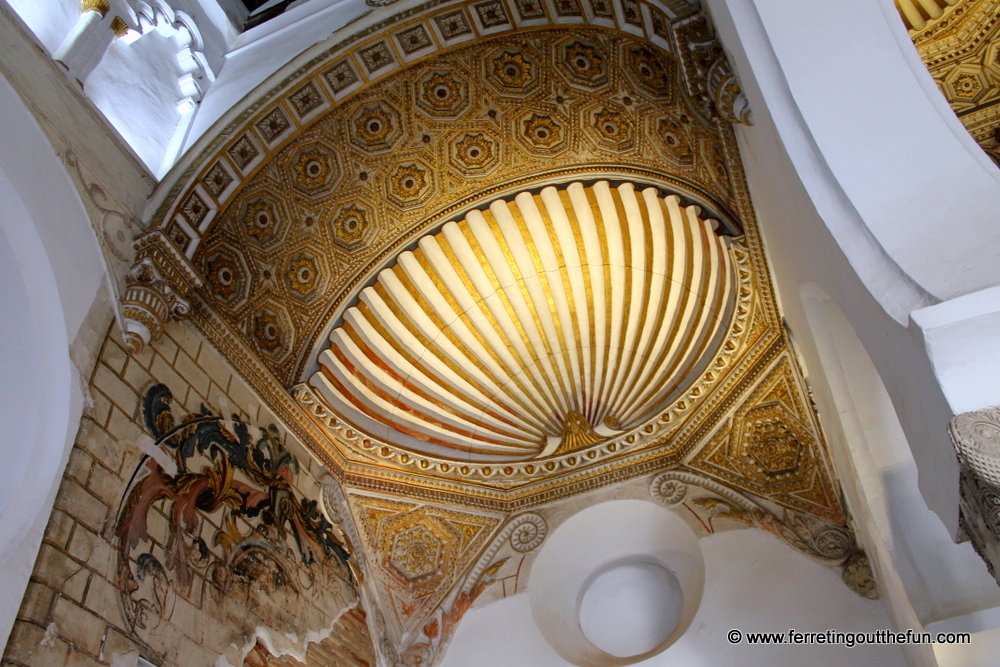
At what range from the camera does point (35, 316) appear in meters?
4.62

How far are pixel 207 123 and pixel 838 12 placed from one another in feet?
15.7

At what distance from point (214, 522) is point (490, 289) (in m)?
3.53

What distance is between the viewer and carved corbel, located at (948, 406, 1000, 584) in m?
2.46

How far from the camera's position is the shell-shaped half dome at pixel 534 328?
7.59m

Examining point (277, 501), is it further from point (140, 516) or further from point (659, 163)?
point (659, 163)

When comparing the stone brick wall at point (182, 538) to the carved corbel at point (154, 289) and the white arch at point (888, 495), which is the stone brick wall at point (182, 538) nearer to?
the carved corbel at point (154, 289)

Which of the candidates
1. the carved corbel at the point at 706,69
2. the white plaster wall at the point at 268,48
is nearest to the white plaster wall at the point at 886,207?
the carved corbel at the point at 706,69

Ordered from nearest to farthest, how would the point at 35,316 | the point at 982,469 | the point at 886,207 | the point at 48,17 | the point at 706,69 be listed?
the point at 982,469 → the point at 886,207 → the point at 35,316 → the point at 706,69 → the point at 48,17

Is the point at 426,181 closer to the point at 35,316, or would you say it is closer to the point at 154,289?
the point at 154,289

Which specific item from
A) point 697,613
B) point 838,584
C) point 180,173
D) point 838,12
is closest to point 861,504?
point 838,584

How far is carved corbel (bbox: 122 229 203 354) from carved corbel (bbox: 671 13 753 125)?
142 inches

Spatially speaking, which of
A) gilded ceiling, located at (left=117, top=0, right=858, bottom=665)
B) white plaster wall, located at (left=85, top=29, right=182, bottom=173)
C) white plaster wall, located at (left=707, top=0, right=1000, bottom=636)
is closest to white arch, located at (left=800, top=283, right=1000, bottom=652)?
white plaster wall, located at (left=707, top=0, right=1000, bottom=636)

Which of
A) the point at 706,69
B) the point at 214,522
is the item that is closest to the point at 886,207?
the point at 706,69

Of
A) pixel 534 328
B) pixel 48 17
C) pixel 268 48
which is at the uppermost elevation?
pixel 268 48
